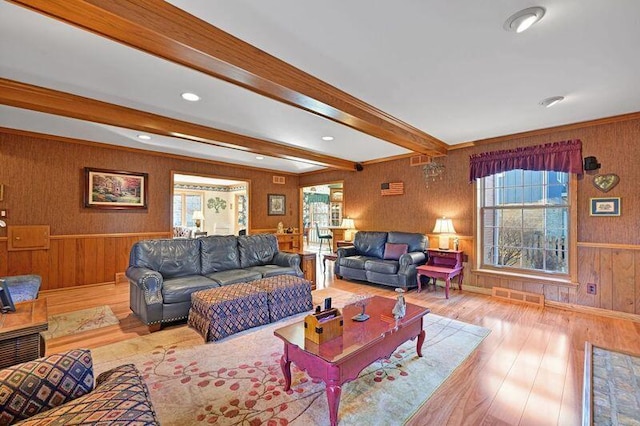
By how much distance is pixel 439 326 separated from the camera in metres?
3.22

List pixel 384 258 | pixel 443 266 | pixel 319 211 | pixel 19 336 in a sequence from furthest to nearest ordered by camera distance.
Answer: pixel 319 211
pixel 384 258
pixel 443 266
pixel 19 336

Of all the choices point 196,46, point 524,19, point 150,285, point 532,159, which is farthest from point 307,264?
point 524,19

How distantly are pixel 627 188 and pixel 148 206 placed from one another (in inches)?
293

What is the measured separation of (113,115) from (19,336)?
249cm

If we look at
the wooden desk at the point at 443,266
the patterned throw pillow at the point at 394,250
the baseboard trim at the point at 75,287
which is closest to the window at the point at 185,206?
the baseboard trim at the point at 75,287

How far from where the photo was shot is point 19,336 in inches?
64.8

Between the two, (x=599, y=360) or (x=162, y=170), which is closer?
(x=599, y=360)

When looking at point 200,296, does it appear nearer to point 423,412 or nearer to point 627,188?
point 423,412

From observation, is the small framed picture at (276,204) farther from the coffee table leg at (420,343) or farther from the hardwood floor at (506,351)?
the coffee table leg at (420,343)

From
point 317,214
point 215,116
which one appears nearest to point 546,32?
point 215,116

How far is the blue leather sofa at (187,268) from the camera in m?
3.11

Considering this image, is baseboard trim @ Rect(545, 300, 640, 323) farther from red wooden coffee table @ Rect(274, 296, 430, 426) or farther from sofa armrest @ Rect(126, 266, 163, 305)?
sofa armrest @ Rect(126, 266, 163, 305)

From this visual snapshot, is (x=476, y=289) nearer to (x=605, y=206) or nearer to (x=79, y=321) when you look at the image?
(x=605, y=206)

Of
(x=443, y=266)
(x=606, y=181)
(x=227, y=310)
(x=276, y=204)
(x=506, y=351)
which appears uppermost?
(x=606, y=181)
